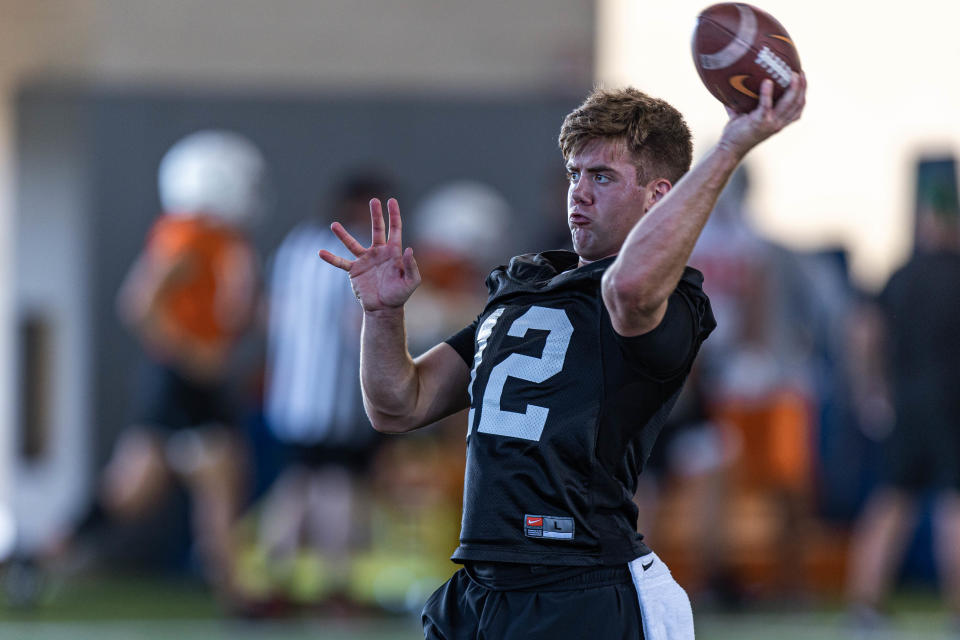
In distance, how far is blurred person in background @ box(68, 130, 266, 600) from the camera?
6.74m

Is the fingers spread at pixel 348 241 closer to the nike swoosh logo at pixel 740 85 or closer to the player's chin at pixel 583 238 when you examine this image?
the player's chin at pixel 583 238

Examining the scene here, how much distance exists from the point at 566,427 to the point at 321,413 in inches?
171

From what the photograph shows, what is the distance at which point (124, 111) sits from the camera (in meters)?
8.90

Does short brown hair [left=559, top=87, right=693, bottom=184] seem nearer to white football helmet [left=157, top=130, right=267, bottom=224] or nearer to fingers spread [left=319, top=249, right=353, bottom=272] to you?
fingers spread [left=319, top=249, right=353, bottom=272]

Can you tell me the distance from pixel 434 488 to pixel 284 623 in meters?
1.42

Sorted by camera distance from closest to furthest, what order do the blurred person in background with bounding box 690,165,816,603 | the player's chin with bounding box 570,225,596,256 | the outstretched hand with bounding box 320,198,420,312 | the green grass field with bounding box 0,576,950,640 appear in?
the player's chin with bounding box 570,225,596,256 < the outstretched hand with bounding box 320,198,420,312 < the green grass field with bounding box 0,576,950,640 < the blurred person in background with bounding box 690,165,816,603

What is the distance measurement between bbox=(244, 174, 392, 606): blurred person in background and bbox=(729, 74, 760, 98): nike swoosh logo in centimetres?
431

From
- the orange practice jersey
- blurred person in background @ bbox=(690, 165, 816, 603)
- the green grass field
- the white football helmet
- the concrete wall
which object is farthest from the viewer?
the concrete wall

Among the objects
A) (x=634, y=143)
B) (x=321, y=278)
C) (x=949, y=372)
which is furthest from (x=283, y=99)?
(x=634, y=143)

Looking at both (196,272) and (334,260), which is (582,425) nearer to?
(334,260)

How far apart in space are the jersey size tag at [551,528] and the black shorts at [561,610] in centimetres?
6

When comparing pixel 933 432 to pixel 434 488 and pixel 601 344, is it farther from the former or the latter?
pixel 601 344

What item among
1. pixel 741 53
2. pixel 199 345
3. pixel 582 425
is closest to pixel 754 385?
pixel 199 345

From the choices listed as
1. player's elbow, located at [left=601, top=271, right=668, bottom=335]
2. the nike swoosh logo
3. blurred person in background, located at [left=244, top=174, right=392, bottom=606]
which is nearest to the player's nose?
player's elbow, located at [left=601, top=271, right=668, bottom=335]
